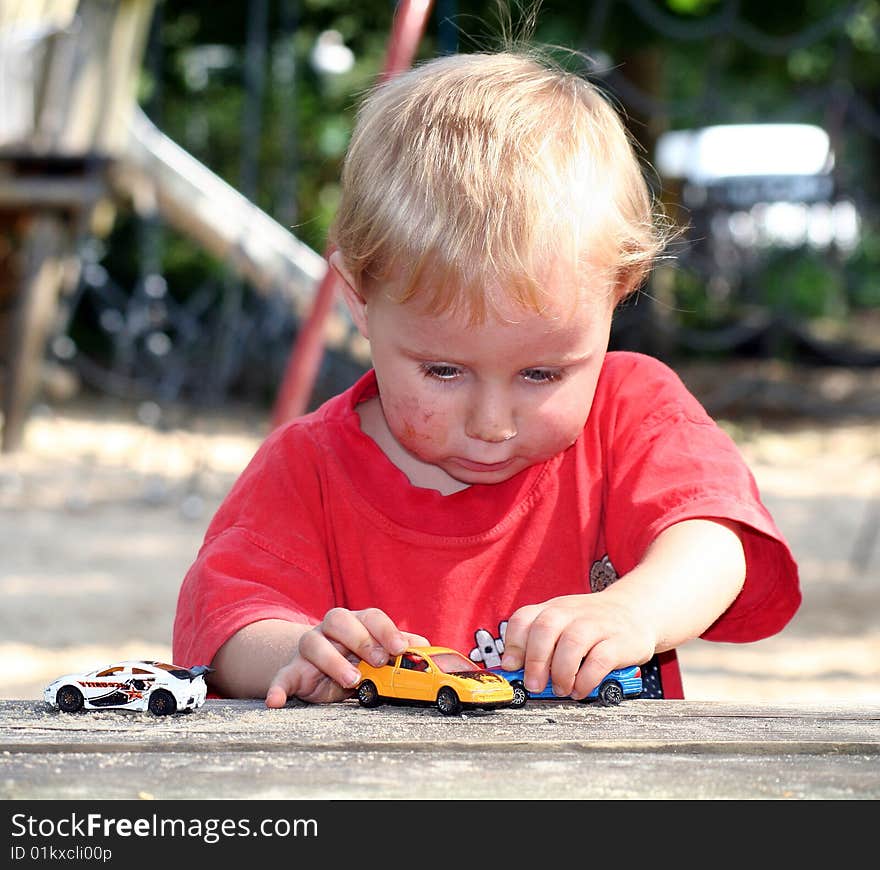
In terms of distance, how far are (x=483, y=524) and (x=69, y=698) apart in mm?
603

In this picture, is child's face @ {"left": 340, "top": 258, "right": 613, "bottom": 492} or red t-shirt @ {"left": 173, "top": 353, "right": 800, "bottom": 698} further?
red t-shirt @ {"left": 173, "top": 353, "right": 800, "bottom": 698}

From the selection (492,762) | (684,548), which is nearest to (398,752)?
(492,762)

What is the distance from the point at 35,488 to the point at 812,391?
6003 mm

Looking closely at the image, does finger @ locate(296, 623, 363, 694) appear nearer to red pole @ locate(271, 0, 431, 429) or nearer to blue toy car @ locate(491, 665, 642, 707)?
blue toy car @ locate(491, 665, 642, 707)

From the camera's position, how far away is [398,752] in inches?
38.0

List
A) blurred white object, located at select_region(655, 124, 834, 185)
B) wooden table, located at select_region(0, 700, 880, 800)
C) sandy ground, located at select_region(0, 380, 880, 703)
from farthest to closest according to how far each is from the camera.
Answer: blurred white object, located at select_region(655, 124, 834, 185) → sandy ground, located at select_region(0, 380, 880, 703) → wooden table, located at select_region(0, 700, 880, 800)

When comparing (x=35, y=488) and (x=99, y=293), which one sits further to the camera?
(x=99, y=293)

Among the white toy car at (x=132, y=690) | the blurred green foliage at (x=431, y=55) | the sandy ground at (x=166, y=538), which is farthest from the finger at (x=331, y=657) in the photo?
the blurred green foliage at (x=431, y=55)

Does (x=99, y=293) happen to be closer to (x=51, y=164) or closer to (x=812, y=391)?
(x=51, y=164)

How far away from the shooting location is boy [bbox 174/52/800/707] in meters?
1.35

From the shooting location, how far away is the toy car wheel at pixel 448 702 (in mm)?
1123

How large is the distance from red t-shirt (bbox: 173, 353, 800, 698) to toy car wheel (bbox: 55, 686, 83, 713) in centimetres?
38

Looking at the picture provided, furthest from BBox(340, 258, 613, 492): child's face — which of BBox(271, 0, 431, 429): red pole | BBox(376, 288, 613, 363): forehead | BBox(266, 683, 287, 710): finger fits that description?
BBox(271, 0, 431, 429): red pole

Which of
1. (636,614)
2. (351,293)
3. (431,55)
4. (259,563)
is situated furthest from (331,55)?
(636,614)
